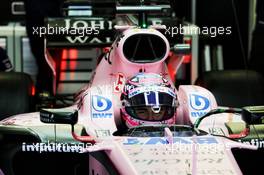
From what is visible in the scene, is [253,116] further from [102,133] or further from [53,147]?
[53,147]

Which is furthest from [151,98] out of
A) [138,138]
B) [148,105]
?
[138,138]

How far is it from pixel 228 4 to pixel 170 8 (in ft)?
1.08

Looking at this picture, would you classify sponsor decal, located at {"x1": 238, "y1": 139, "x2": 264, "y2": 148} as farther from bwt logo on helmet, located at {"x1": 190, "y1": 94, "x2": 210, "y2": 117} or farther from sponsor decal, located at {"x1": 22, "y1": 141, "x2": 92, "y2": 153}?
sponsor decal, located at {"x1": 22, "y1": 141, "x2": 92, "y2": 153}

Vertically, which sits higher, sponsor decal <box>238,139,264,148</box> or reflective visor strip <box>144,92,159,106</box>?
reflective visor strip <box>144,92,159,106</box>

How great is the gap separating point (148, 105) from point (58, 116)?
0.84 feet

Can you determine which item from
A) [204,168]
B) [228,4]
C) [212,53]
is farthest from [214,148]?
[212,53]

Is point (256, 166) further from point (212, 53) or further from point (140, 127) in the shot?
point (212, 53)

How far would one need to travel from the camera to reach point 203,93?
215cm

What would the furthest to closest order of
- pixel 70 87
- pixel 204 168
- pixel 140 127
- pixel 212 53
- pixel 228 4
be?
1. pixel 212 53
2. pixel 70 87
3. pixel 228 4
4. pixel 140 127
5. pixel 204 168

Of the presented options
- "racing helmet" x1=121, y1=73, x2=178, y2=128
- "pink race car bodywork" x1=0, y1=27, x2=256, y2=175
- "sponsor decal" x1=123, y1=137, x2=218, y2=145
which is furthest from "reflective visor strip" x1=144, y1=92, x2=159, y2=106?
"sponsor decal" x1=123, y1=137, x2=218, y2=145

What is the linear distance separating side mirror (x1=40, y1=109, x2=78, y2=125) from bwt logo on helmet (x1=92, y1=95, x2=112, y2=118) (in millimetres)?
227

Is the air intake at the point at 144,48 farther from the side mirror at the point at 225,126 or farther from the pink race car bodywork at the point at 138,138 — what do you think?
the side mirror at the point at 225,126

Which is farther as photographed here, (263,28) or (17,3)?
(17,3)

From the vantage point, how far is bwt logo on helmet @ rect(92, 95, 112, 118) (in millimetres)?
2056
